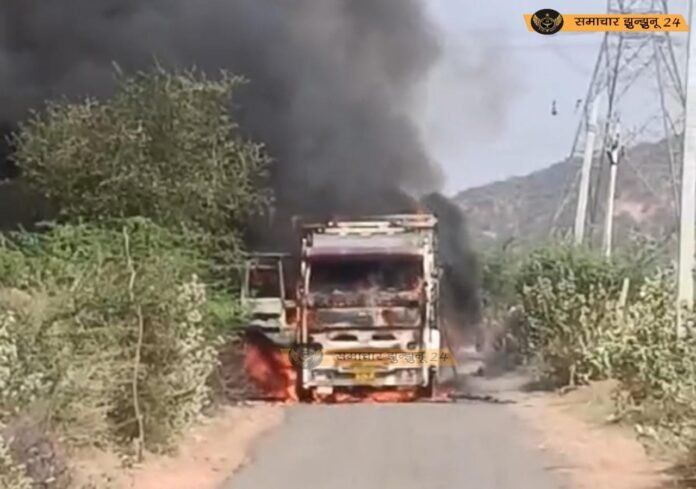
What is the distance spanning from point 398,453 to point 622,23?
829cm

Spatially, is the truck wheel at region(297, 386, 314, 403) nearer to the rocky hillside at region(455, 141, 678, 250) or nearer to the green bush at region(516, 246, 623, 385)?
the green bush at region(516, 246, 623, 385)

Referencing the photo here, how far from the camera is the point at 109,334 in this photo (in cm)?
1322

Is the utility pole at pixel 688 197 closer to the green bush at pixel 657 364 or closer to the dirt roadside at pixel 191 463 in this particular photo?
the green bush at pixel 657 364

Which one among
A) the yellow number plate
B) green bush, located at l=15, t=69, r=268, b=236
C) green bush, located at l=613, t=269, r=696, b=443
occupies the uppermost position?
green bush, located at l=15, t=69, r=268, b=236

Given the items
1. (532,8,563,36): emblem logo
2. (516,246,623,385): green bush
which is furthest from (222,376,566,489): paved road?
(532,8,563,36): emblem logo

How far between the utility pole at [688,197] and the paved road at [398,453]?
92.8 inches

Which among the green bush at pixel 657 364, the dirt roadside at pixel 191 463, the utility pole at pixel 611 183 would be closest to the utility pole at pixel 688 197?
the green bush at pixel 657 364

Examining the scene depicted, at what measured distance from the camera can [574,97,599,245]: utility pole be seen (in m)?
27.9

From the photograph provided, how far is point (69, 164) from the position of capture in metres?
18.2

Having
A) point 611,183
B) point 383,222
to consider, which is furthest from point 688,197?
point 611,183

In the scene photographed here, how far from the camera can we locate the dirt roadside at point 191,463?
12398 millimetres

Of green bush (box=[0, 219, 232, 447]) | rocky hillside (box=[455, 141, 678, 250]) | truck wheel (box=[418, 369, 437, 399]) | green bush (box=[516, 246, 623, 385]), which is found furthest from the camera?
rocky hillside (box=[455, 141, 678, 250])

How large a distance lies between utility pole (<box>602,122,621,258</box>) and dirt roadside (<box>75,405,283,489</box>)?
1170 cm

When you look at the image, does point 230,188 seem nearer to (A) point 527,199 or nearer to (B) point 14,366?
(B) point 14,366
